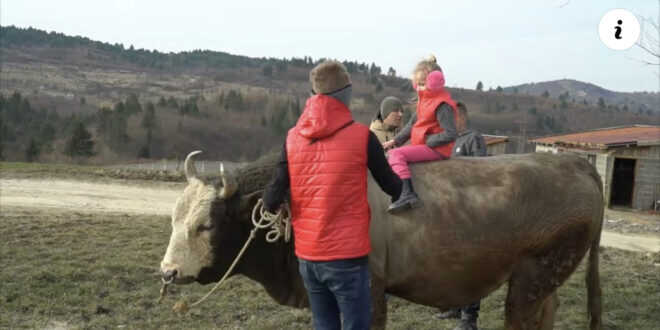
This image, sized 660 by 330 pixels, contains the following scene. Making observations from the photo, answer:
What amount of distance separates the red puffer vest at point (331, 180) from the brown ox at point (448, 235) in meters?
0.84

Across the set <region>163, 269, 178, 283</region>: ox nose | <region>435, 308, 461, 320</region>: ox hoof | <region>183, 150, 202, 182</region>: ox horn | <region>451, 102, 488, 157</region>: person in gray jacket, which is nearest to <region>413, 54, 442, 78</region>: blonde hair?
<region>451, 102, 488, 157</region>: person in gray jacket

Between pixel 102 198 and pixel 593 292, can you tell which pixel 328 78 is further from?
pixel 102 198

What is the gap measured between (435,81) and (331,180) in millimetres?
1726

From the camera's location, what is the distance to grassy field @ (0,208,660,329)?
6242 mm

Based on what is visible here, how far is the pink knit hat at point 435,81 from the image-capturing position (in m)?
4.41

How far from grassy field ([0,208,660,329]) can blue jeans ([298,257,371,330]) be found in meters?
2.86

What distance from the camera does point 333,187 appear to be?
3.07m

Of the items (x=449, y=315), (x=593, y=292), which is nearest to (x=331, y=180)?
(x=593, y=292)

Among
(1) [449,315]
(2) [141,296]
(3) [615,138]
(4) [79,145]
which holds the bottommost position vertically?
(4) [79,145]

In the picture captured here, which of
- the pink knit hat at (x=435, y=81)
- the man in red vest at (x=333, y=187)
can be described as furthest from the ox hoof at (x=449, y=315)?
the man in red vest at (x=333, y=187)

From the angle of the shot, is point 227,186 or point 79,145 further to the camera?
point 79,145

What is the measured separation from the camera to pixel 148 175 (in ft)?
77.1

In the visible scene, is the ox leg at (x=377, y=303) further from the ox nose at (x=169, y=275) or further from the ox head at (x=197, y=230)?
the ox nose at (x=169, y=275)

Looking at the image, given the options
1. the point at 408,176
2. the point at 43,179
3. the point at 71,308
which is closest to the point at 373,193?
the point at 408,176
